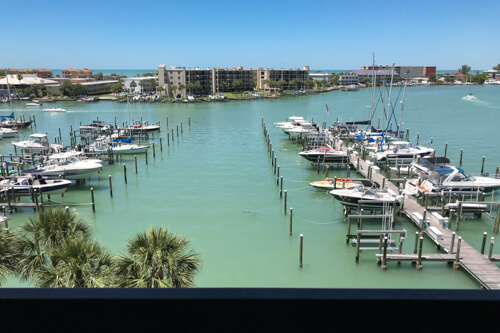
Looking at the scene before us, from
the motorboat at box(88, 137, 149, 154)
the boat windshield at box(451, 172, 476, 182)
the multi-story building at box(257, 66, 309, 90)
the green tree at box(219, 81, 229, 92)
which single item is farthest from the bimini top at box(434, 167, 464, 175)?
the multi-story building at box(257, 66, 309, 90)

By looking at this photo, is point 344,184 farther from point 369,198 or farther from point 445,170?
point 445,170

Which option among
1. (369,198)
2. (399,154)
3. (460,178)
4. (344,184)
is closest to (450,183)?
(460,178)

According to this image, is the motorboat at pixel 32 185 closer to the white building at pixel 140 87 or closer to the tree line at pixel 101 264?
the tree line at pixel 101 264

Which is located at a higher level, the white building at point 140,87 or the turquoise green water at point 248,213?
the white building at point 140,87

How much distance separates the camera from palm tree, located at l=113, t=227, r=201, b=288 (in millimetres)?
10609

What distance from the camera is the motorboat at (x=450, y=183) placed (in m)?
26.9

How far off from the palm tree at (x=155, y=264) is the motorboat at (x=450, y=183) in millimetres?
20506

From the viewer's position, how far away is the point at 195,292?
2053 mm

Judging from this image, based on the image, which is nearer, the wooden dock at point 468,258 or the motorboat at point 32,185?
the wooden dock at point 468,258

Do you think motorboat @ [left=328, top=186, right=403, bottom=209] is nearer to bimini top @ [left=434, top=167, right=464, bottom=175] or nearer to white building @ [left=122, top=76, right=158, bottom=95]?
bimini top @ [left=434, top=167, right=464, bottom=175]

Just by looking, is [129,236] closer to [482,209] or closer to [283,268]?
[283,268]

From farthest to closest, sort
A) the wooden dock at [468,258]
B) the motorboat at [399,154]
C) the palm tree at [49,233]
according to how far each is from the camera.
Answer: the motorboat at [399,154], the wooden dock at [468,258], the palm tree at [49,233]

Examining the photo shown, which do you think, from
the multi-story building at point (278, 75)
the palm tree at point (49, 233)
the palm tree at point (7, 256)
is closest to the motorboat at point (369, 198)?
the palm tree at point (49, 233)
